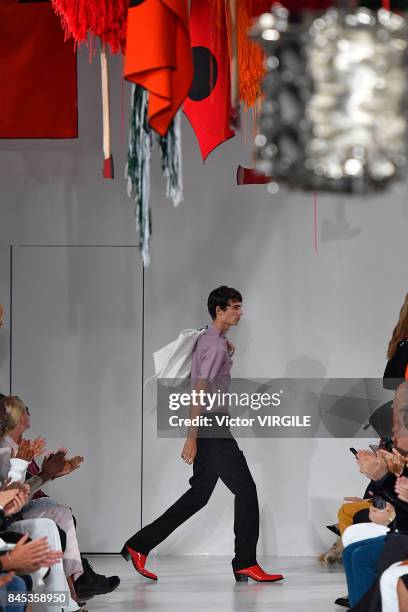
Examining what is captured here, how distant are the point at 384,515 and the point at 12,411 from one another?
1636 millimetres

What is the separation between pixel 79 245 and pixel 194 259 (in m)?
0.67

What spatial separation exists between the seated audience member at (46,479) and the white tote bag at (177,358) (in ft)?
4.46

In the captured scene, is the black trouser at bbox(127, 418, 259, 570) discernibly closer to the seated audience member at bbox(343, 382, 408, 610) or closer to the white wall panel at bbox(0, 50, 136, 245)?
the seated audience member at bbox(343, 382, 408, 610)

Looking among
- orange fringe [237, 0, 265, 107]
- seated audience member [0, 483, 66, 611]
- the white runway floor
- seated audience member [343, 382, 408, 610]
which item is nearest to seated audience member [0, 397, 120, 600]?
the white runway floor

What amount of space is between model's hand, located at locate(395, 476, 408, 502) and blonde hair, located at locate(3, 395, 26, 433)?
1712 millimetres

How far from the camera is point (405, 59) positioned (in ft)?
6.08

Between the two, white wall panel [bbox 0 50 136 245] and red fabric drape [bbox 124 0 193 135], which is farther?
white wall panel [bbox 0 50 136 245]

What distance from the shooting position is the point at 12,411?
475 cm

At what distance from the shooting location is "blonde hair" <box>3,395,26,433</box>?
4742 mm

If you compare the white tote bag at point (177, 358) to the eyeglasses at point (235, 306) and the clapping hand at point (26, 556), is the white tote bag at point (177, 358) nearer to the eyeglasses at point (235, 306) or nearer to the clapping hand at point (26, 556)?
the eyeglasses at point (235, 306)

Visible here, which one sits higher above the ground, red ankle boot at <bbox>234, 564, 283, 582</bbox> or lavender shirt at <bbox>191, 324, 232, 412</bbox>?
lavender shirt at <bbox>191, 324, 232, 412</bbox>

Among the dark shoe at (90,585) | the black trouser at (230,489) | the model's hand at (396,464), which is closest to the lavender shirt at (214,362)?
the black trouser at (230,489)

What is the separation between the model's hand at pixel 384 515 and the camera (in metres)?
4.30

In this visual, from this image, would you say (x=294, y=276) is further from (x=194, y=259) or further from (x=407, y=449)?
(x=407, y=449)
